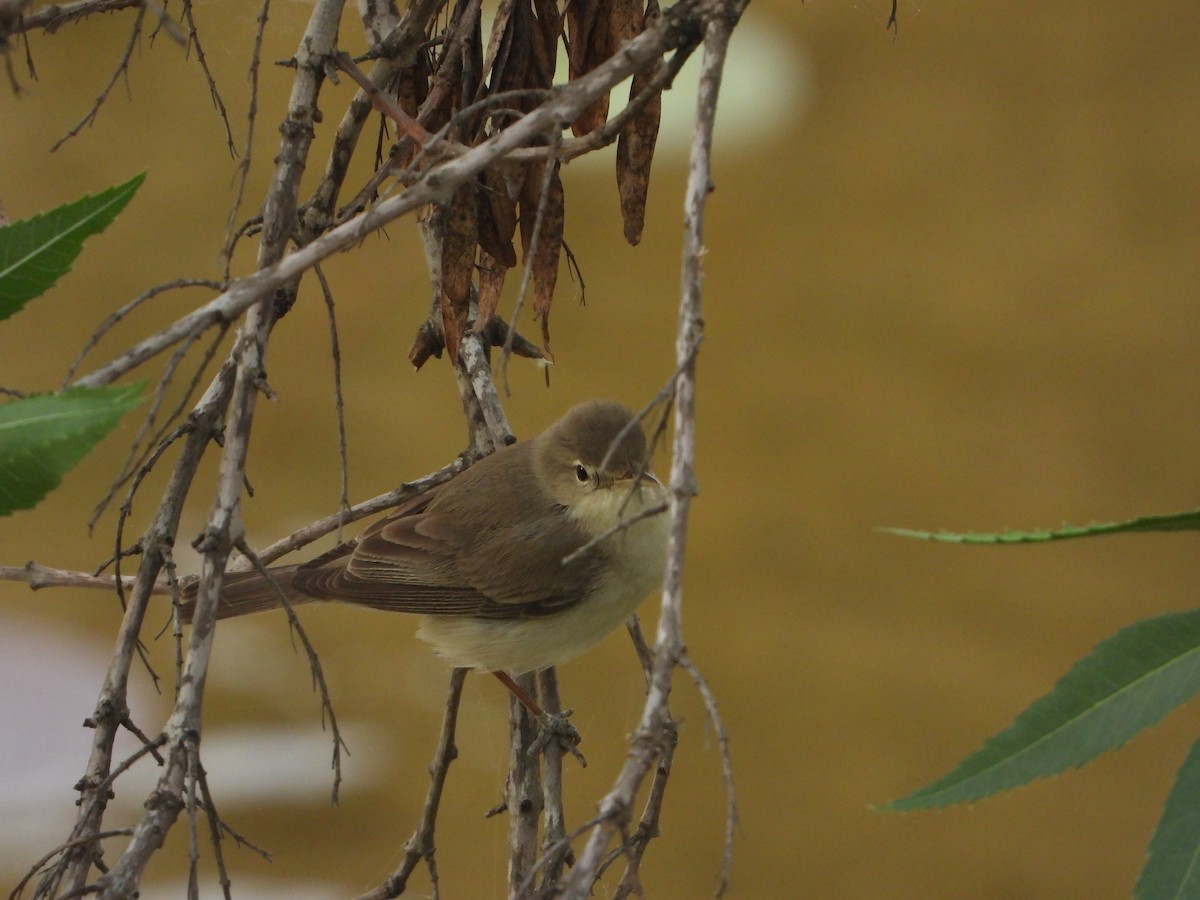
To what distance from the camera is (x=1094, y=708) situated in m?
1.26

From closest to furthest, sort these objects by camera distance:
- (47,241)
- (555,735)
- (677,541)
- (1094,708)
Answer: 1. (677,541)
2. (1094,708)
3. (47,241)
4. (555,735)

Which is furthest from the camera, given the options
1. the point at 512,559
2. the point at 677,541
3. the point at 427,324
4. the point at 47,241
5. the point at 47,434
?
the point at 512,559

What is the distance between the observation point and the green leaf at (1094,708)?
122cm

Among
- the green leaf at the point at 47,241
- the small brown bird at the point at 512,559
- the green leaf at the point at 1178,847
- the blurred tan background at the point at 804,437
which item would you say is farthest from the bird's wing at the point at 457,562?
the green leaf at the point at 1178,847

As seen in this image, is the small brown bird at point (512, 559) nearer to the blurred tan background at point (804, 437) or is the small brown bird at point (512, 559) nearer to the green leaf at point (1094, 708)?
the blurred tan background at point (804, 437)

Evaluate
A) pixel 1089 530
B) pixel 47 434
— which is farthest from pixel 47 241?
pixel 1089 530

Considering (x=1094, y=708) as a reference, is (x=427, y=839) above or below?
above

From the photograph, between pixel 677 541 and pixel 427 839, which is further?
pixel 427 839

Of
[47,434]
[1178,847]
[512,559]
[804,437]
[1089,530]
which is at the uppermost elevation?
[804,437]

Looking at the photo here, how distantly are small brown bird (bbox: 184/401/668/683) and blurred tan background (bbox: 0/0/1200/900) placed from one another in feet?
3.67

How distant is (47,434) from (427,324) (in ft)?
3.85

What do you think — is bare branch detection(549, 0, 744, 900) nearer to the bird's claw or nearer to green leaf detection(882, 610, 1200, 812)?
green leaf detection(882, 610, 1200, 812)

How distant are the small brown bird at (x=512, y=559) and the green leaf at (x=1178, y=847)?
4.68 ft

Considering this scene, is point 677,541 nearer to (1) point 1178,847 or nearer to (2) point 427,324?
(1) point 1178,847
